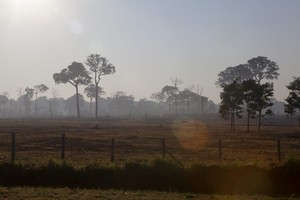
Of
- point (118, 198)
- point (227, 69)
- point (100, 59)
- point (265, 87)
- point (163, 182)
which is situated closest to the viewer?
point (118, 198)

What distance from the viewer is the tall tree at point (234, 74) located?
113 metres

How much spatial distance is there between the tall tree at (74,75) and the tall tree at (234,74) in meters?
38.0

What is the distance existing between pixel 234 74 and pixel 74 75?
4442cm

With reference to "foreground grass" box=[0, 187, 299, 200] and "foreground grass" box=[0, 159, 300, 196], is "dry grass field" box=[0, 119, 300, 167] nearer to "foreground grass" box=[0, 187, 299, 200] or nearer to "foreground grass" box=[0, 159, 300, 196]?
"foreground grass" box=[0, 159, 300, 196]

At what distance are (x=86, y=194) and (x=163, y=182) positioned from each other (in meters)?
4.35

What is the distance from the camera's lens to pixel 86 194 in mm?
14227

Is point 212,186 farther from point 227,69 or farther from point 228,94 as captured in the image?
point 227,69

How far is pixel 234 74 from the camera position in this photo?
125688 mm

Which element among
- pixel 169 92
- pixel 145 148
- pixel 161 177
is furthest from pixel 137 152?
pixel 169 92

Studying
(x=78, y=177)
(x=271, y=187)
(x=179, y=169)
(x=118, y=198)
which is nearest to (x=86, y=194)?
(x=118, y=198)

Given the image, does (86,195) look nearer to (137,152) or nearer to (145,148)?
(137,152)

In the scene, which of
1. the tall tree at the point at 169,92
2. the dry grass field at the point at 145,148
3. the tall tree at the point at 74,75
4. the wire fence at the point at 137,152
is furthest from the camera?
the tall tree at the point at 169,92

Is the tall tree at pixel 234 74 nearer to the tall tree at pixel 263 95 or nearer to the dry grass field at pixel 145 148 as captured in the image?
the tall tree at pixel 263 95

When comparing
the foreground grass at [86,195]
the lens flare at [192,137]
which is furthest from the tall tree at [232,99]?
the foreground grass at [86,195]
